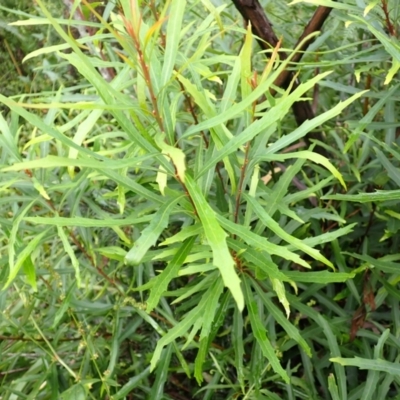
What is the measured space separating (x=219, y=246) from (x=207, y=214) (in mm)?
50

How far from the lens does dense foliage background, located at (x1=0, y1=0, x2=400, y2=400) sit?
1.60 feet

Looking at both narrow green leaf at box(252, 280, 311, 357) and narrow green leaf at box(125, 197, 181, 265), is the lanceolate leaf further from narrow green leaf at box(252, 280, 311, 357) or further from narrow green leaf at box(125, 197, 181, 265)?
narrow green leaf at box(252, 280, 311, 357)

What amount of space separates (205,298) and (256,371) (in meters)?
0.23

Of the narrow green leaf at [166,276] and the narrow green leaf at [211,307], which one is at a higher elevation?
the narrow green leaf at [166,276]

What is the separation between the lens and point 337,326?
2.77 feet

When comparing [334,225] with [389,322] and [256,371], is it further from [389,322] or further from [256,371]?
[256,371]

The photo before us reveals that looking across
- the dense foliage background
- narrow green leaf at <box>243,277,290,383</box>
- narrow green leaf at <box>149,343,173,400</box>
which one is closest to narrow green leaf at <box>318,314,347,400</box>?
the dense foliage background

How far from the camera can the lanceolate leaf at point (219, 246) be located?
1.11 ft

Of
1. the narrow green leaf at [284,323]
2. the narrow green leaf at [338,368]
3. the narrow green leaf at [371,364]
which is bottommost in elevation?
the narrow green leaf at [338,368]

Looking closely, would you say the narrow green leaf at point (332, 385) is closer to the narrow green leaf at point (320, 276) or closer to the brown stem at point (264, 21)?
the narrow green leaf at point (320, 276)

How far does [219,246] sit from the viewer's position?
0.39 metres

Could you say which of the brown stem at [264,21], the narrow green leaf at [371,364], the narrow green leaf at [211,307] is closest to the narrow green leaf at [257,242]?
the narrow green leaf at [211,307]

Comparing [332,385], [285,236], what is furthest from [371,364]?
[285,236]

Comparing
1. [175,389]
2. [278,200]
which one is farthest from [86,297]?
[278,200]
